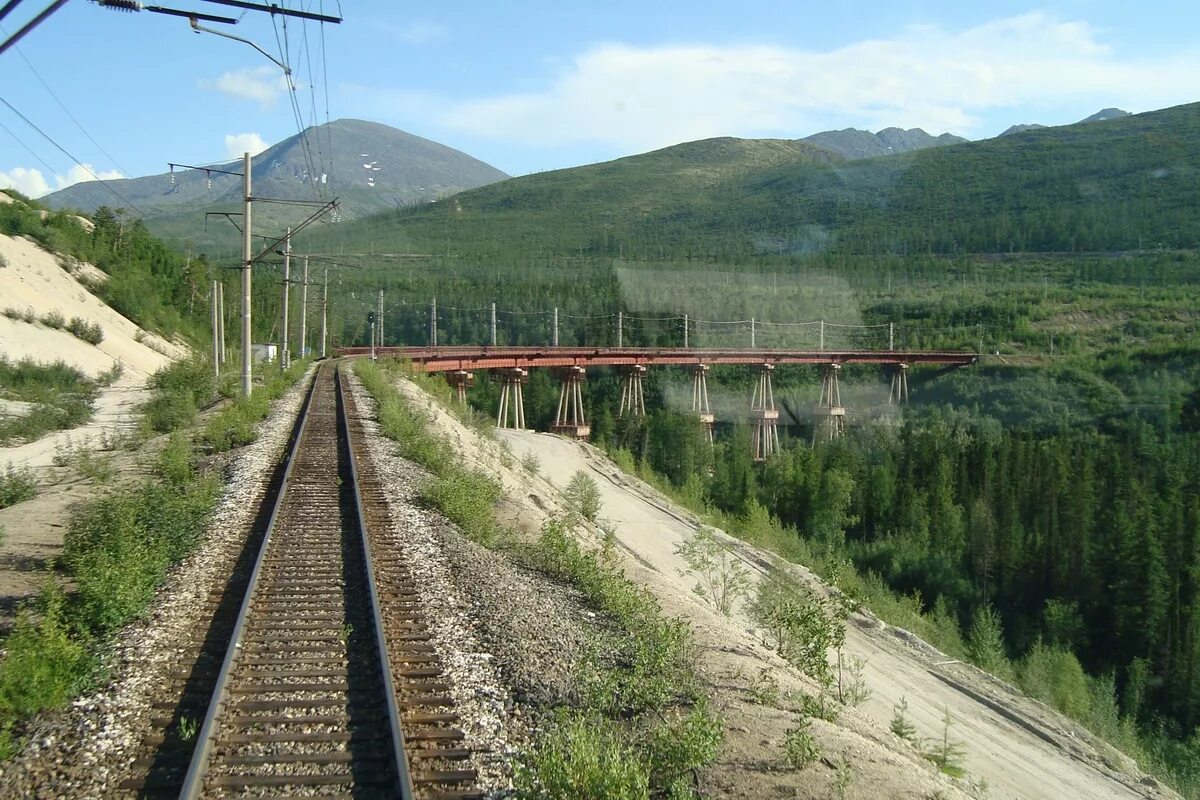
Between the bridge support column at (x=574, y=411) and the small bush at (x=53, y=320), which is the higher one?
the small bush at (x=53, y=320)

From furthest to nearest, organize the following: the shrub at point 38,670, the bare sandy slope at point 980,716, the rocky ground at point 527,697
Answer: the bare sandy slope at point 980,716, the shrub at point 38,670, the rocky ground at point 527,697

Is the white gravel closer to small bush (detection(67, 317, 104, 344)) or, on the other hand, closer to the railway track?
the railway track

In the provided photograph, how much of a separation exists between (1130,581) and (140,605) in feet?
112

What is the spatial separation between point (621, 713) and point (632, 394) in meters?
Result: 55.4

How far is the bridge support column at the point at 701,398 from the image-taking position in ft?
197

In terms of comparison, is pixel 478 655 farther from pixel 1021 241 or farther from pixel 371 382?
pixel 1021 241

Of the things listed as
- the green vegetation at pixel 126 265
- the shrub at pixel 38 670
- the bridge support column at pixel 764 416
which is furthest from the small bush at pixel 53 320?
the bridge support column at pixel 764 416

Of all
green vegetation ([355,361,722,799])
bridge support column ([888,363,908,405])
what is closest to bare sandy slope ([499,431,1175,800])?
green vegetation ([355,361,722,799])

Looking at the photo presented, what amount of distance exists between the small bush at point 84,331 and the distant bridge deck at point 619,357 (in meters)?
12.5

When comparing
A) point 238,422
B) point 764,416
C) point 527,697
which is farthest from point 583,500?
point 764,416

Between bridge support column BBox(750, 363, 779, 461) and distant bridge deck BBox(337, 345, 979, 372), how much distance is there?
1438 mm

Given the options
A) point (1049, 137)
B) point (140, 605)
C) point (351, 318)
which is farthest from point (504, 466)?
point (1049, 137)

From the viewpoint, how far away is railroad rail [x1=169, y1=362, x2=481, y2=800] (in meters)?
4.82

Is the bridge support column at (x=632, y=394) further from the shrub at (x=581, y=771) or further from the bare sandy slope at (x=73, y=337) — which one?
the shrub at (x=581, y=771)
